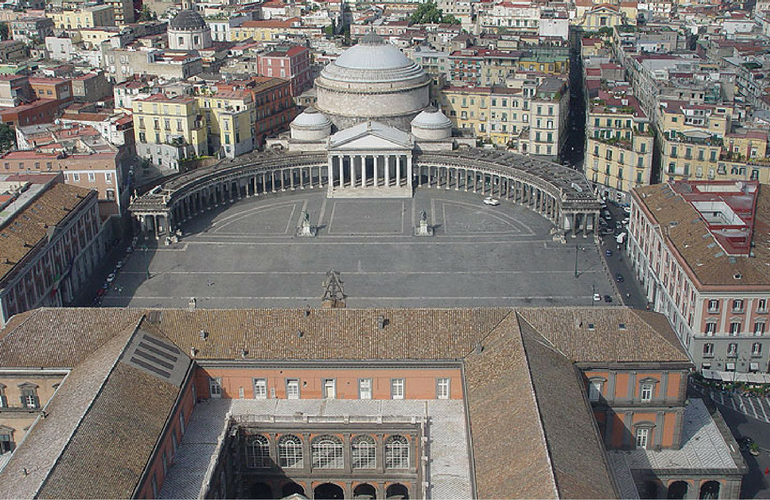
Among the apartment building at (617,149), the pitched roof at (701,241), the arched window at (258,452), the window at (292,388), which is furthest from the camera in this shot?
the apartment building at (617,149)

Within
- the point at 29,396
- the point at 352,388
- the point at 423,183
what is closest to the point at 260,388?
the point at 352,388

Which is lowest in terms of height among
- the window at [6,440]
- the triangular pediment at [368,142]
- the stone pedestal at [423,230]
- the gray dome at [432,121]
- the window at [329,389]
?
the stone pedestal at [423,230]

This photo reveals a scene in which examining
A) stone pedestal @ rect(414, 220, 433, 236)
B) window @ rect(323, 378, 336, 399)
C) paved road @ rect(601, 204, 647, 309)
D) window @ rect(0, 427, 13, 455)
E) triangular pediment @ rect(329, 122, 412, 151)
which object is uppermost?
triangular pediment @ rect(329, 122, 412, 151)

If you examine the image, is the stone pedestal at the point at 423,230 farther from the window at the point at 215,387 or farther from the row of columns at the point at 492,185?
the window at the point at 215,387

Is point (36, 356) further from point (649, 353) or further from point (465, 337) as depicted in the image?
point (649, 353)

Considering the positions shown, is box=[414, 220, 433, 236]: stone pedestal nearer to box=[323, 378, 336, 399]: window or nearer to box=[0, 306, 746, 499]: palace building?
box=[0, 306, 746, 499]: palace building

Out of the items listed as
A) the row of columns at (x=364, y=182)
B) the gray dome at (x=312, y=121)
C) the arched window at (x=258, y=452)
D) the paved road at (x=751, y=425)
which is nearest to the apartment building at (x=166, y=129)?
the row of columns at (x=364, y=182)

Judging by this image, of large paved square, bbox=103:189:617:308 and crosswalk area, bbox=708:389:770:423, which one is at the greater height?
large paved square, bbox=103:189:617:308

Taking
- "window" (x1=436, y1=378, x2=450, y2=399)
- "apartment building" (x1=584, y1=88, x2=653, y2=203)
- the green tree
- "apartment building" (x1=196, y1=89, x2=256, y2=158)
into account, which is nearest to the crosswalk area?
"window" (x1=436, y1=378, x2=450, y2=399)
